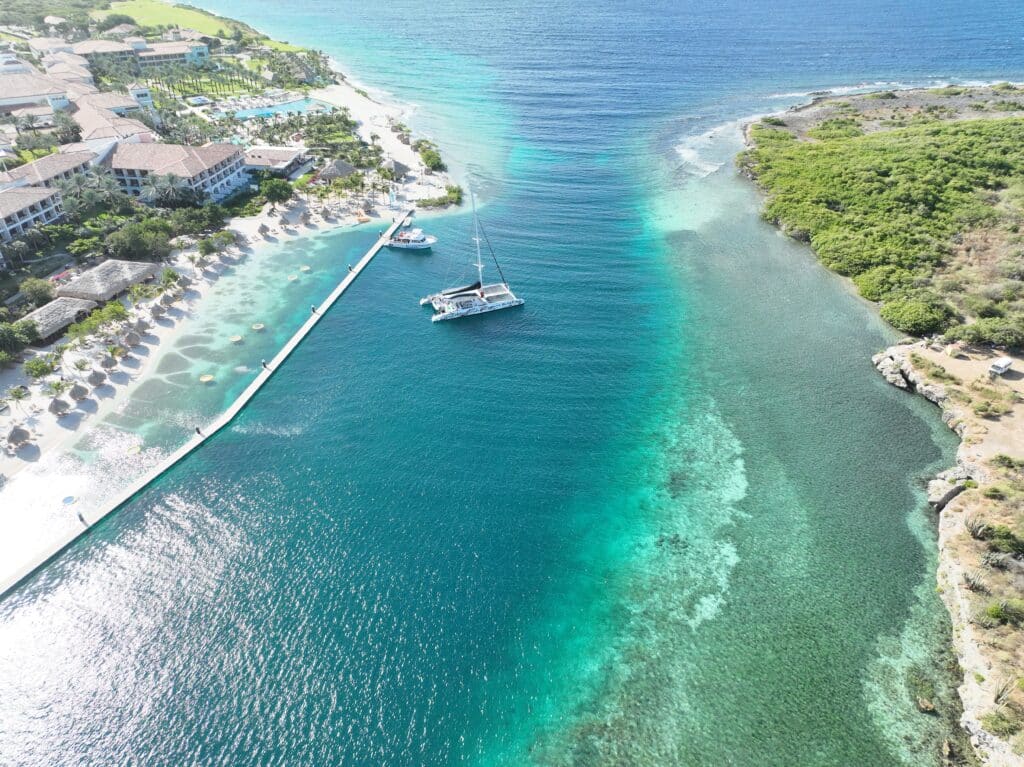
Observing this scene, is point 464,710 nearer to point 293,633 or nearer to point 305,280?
point 293,633

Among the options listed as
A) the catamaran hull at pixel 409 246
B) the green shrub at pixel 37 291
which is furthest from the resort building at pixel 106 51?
the catamaran hull at pixel 409 246

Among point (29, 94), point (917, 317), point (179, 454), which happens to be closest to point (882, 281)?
point (917, 317)

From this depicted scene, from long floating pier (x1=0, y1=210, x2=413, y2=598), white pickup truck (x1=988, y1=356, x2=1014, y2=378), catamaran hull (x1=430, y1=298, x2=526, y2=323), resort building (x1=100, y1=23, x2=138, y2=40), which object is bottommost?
long floating pier (x1=0, y1=210, x2=413, y2=598)

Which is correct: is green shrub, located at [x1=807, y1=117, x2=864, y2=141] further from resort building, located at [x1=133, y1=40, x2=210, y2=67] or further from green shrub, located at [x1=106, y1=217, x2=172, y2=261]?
resort building, located at [x1=133, y1=40, x2=210, y2=67]

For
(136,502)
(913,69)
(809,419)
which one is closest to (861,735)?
(809,419)

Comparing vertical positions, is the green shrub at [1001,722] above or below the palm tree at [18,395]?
above

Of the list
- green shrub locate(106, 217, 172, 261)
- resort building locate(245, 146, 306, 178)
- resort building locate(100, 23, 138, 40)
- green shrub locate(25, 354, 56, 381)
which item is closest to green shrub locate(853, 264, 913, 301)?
green shrub locate(106, 217, 172, 261)

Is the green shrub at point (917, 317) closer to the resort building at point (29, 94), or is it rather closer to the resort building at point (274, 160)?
the resort building at point (274, 160)
